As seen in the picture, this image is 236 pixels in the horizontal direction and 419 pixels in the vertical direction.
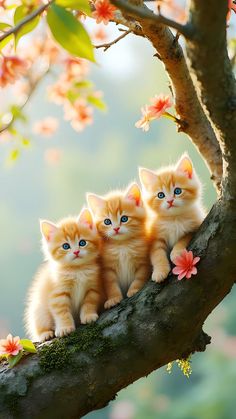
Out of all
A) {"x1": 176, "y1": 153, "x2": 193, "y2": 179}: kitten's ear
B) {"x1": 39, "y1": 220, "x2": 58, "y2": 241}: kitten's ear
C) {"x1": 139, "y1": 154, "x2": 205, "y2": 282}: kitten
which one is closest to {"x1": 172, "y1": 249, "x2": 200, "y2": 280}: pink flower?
{"x1": 139, "y1": 154, "x2": 205, "y2": 282}: kitten

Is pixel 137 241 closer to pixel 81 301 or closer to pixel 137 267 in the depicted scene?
A: pixel 137 267

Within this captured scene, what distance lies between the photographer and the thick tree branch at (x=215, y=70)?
1.42 metres

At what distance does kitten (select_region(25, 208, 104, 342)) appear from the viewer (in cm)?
233

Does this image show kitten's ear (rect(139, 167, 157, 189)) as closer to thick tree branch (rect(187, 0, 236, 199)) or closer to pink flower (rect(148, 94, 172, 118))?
pink flower (rect(148, 94, 172, 118))

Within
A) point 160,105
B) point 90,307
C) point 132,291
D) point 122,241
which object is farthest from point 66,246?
point 160,105

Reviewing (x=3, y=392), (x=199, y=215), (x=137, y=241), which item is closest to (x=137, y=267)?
(x=137, y=241)

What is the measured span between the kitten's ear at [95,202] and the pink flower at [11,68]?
698 mm

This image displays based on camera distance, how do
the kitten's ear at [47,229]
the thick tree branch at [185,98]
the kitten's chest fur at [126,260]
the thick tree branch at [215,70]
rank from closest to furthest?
the thick tree branch at [215,70], the thick tree branch at [185,98], the kitten's chest fur at [126,260], the kitten's ear at [47,229]

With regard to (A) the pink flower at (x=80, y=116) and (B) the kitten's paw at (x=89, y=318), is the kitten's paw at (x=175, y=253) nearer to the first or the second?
(B) the kitten's paw at (x=89, y=318)

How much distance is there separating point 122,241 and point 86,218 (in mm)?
194

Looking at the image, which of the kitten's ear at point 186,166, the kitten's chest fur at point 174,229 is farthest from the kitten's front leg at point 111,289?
the kitten's ear at point 186,166

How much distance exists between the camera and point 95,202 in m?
2.59

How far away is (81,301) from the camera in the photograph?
2.38 meters

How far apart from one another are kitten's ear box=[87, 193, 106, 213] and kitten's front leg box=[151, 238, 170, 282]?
0.35 meters
